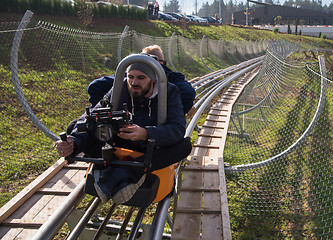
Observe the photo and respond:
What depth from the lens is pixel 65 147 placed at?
6.48 feet

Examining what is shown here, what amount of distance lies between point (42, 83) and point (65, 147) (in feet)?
20.9

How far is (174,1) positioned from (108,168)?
12067cm

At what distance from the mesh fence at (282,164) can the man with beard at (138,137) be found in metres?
1.71

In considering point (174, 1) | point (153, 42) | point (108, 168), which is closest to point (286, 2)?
point (174, 1)

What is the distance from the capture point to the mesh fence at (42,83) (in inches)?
161

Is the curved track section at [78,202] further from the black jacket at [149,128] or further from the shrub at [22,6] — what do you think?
the shrub at [22,6]

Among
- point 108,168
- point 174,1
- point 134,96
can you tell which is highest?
point 174,1

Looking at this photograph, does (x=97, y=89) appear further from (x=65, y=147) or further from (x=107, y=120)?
(x=107, y=120)

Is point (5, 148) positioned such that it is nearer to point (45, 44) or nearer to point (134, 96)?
point (134, 96)

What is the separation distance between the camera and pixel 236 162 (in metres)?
4.73

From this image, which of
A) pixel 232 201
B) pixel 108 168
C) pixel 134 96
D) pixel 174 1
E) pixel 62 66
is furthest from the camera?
pixel 174 1

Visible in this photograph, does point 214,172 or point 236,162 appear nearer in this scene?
Result: point 214,172

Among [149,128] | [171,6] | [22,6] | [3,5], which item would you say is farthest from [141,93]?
[171,6]

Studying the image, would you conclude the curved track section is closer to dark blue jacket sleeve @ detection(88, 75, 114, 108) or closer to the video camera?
the video camera
